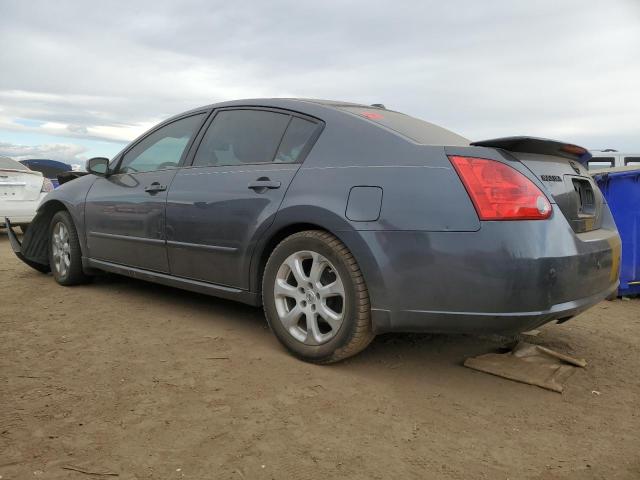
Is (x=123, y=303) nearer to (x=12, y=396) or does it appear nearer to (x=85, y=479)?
(x=12, y=396)

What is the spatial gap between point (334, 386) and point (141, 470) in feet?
3.48

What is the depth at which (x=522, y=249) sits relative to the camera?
8.14 ft

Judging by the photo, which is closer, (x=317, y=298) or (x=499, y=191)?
(x=499, y=191)

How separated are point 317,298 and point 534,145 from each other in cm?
139

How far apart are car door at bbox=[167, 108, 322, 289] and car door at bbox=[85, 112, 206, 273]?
16 cm

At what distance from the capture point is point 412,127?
10.4 ft

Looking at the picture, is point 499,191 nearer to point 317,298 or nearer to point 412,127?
point 412,127

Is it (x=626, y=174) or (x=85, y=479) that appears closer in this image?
(x=85, y=479)

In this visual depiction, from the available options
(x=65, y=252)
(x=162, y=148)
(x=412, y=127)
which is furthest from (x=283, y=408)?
(x=65, y=252)

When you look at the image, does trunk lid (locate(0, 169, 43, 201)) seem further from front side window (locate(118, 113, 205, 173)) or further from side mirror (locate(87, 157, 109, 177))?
front side window (locate(118, 113, 205, 173))

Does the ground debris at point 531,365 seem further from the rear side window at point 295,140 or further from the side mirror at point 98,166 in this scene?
the side mirror at point 98,166

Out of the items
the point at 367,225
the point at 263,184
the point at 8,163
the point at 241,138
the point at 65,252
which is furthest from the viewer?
the point at 8,163

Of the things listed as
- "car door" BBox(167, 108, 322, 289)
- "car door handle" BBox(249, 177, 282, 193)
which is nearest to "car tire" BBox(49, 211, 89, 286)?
"car door" BBox(167, 108, 322, 289)

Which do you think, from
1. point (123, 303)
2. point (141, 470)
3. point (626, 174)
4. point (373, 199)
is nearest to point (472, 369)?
point (373, 199)
